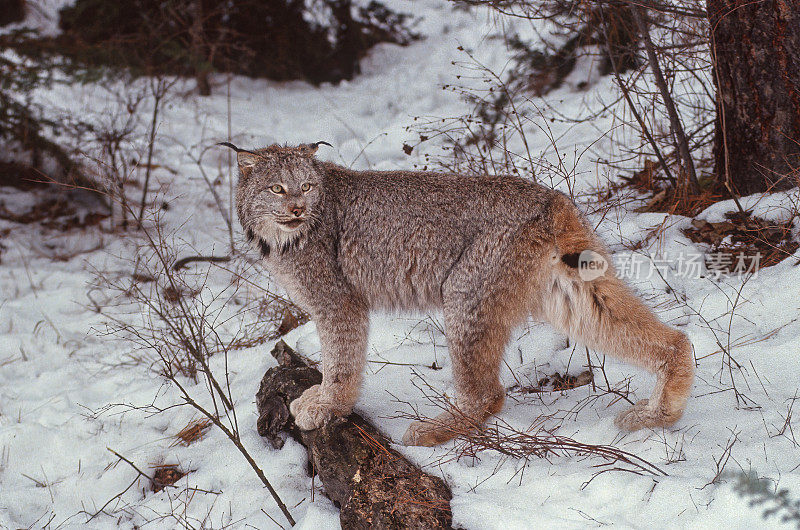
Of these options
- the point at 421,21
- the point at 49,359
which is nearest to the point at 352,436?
the point at 49,359

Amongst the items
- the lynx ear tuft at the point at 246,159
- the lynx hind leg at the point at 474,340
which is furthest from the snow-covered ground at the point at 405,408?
the lynx ear tuft at the point at 246,159

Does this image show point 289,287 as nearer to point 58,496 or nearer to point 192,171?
point 58,496

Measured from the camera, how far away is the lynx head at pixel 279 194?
3.80m

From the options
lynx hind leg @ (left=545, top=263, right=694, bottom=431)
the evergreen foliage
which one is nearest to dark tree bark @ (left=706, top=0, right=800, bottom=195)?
lynx hind leg @ (left=545, top=263, right=694, bottom=431)

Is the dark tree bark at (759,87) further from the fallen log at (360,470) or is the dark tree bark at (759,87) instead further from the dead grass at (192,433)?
the dead grass at (192,433)

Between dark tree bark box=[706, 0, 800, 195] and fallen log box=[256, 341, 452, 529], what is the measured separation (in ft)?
9.98

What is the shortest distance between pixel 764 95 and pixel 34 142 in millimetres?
7691

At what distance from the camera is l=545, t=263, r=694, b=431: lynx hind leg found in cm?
321

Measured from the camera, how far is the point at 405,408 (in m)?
3.87

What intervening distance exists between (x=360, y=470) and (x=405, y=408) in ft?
2.16

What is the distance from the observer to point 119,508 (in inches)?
154

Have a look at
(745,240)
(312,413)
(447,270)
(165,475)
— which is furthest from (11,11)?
(745,240)

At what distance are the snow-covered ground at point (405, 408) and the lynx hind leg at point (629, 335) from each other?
12 centimetres

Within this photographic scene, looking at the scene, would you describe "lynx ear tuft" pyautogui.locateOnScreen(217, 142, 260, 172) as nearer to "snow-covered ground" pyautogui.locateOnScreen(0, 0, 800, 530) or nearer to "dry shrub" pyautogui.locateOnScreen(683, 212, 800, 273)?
"snow-covered ground" pyautogui.locateOnScreen(0, 0, 800, 530)
